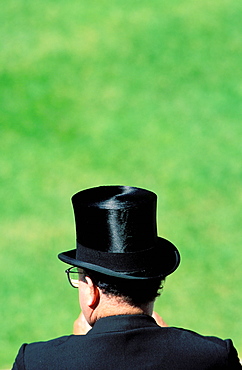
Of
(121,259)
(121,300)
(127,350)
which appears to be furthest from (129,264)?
(127,350)

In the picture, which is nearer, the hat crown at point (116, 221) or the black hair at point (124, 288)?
the black hair at point (124, 288)

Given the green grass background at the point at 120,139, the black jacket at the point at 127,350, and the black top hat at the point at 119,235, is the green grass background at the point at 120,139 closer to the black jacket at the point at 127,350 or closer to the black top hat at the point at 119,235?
the black top hat at the point at 119,235

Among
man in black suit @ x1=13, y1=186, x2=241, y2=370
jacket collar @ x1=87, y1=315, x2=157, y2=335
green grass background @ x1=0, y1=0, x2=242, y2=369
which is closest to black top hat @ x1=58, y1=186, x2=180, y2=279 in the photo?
man in black suit @ x1=13, y1=186, x2=241, y2=370

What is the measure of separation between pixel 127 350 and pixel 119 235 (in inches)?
18.6

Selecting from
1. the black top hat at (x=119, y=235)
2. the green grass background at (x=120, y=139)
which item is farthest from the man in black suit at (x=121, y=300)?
the green grass background at (x=120, y=139)

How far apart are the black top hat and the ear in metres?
0.07

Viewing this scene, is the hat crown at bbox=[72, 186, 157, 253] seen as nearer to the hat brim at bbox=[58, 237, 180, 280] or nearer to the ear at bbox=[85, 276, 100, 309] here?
the hat brim at bbox=[58, 237, 180, 280]

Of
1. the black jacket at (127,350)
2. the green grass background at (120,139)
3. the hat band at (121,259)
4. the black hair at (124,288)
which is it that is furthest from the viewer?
the green grass background at (120,139)

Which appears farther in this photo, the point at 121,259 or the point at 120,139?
the point at 120,139

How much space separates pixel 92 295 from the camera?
261 cm

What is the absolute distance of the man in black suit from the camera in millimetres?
2465

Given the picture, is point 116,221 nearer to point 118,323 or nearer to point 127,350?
point 118,323

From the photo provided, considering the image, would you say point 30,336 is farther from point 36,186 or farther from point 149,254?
point 149,254

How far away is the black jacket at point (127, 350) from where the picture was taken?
8.01 feet
